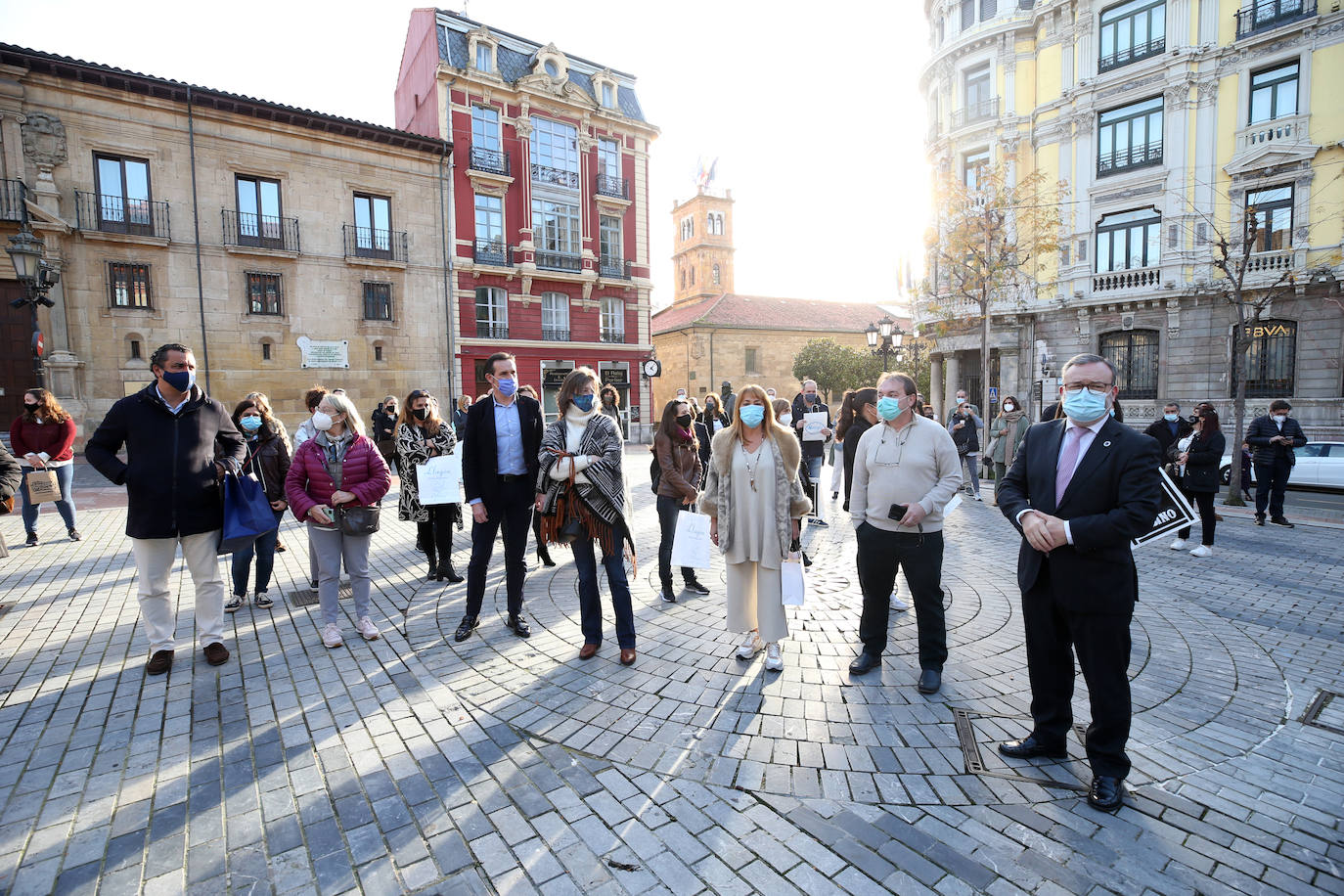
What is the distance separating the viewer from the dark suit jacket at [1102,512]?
9.81 ft

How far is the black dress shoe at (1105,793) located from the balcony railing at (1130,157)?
28407mm

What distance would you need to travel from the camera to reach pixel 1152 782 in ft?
10.7

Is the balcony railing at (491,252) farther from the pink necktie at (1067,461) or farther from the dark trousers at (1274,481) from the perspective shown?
the pink necktie at (1067,461)

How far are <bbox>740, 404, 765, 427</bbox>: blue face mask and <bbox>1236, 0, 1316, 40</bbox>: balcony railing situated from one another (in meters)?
29.0

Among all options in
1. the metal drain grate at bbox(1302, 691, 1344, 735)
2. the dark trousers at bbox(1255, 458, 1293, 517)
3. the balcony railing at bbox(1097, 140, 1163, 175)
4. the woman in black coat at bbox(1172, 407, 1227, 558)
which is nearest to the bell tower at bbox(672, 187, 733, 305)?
the balcony railing at bbox(1097, 140, 1163, 175)

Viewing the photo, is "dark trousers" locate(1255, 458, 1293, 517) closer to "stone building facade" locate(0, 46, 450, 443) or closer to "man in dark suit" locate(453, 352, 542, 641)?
"man in dark suit" locate(453, 352, 542, 641)

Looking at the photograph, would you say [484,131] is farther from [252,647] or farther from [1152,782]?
[1152,782]

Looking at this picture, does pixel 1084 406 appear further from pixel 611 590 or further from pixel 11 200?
pixel 11 200

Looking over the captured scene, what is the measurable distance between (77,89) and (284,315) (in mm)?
8194

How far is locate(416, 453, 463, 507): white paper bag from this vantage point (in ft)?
21.3

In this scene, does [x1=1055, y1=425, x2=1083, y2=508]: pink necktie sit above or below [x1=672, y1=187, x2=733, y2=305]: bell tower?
below

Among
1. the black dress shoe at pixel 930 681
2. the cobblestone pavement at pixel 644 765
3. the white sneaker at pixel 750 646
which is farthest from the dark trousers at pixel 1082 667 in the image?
the white sneaker at pixel 750 646

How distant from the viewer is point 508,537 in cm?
537

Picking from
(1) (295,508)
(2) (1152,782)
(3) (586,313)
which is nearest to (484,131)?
(3) (586,313)
